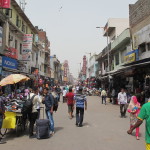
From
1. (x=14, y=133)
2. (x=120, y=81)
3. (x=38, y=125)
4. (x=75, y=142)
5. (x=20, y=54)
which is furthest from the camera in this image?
(x=20, y=54)

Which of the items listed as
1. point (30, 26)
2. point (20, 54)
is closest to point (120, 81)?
point (20, 54)

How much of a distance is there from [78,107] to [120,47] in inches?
814

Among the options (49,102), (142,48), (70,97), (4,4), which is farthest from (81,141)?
(142,48)

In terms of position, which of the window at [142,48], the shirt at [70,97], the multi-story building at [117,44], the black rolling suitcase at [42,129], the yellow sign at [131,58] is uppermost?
the multi-story building at [117,44]

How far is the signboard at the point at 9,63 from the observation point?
63.8ft

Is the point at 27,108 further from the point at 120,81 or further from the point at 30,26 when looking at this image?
the point at 30,26

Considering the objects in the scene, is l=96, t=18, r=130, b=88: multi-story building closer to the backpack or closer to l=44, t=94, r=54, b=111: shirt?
l=44, t=94, r=54, b=111: shirt

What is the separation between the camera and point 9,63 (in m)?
20.9

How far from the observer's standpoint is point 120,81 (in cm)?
2527

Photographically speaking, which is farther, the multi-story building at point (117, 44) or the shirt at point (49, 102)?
the multi-story building at point (117, 44)

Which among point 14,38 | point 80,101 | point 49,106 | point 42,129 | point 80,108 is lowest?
point 42,129

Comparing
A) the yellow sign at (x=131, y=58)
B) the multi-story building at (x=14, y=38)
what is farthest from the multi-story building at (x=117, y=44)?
the multi-story building at (x=14, y=38)

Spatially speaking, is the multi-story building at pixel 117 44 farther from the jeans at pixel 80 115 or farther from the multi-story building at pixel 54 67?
the multi-story building at pixel 54 67

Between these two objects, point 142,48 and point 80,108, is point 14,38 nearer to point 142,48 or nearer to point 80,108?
point 142,48
